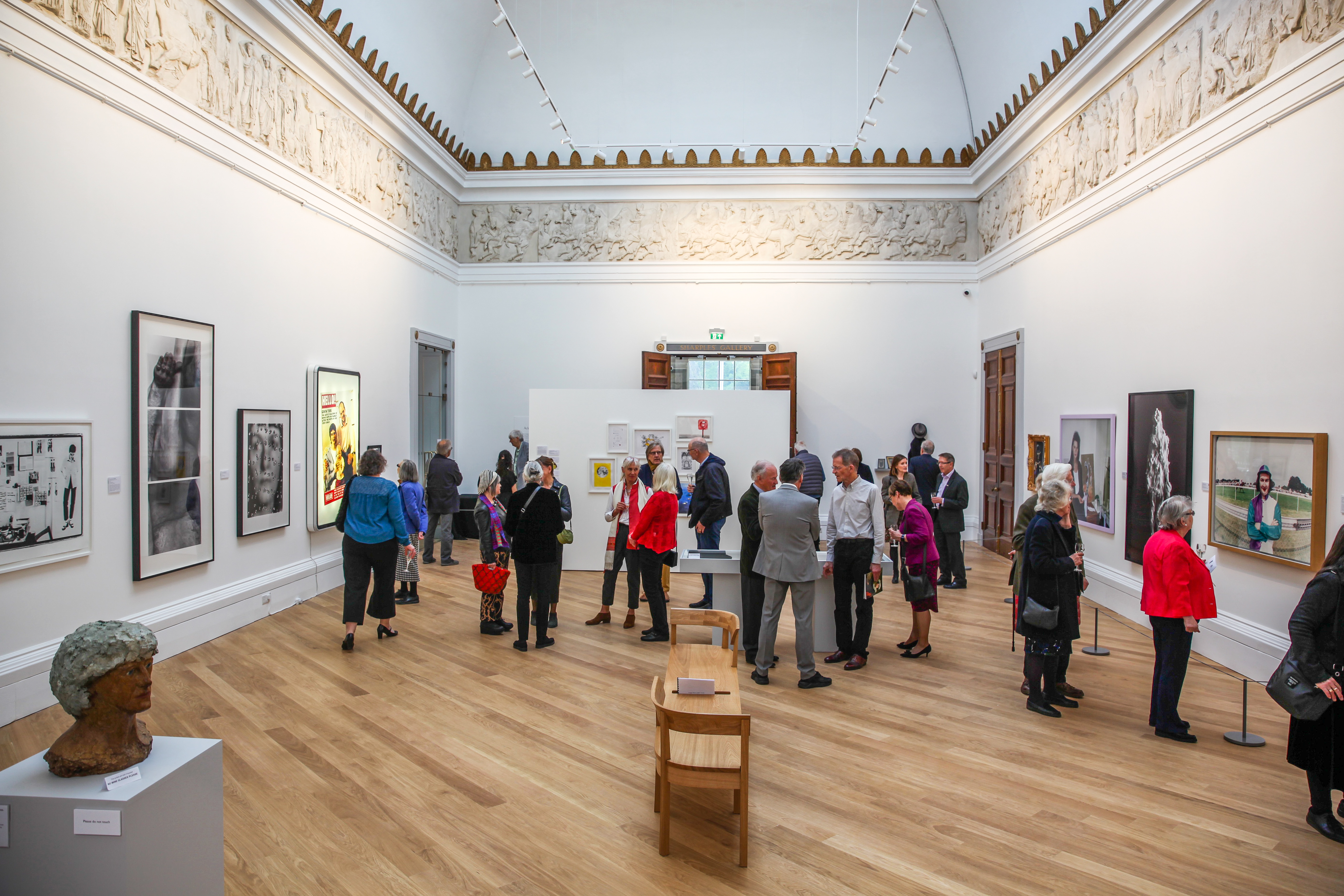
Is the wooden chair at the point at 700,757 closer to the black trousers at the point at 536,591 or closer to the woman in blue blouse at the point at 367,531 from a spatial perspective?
the black trousers at the point at 536,591

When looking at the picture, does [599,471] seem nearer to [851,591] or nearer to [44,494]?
[851,591]

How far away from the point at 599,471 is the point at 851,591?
5427 millimetres

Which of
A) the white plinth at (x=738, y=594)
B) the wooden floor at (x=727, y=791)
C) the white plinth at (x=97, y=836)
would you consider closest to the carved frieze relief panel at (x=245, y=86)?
the wooden floor at (x=727, y=791)

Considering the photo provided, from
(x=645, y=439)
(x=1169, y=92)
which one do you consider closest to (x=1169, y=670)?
(x=1169, y=92)

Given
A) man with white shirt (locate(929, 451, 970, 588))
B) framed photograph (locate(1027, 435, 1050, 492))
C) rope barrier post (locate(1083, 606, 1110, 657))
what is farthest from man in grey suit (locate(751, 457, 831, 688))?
framed photograph (locate(1027, 435, 1050, 492))

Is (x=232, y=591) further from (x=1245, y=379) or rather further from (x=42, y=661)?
(x=1245, y=379)

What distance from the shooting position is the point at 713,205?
587 inches

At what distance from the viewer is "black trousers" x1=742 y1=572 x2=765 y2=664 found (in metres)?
7.07

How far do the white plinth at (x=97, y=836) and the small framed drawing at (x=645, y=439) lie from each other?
9090 mm

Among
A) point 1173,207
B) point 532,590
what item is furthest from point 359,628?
point 1173,207

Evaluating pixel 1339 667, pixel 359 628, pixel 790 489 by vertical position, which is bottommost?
pixel 359 628

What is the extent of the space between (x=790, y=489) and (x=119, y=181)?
6.42m

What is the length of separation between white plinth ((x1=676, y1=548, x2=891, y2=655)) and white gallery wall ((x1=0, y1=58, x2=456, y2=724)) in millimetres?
4067

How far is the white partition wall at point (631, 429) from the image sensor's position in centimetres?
1167
